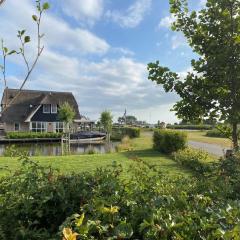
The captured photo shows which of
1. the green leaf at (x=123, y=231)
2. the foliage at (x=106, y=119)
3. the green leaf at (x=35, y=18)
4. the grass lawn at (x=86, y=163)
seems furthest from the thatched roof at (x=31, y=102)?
the green leaf at (x=123, y=231)

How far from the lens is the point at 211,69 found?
634 cm

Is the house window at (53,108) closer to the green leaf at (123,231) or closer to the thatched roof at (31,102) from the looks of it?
the thatched roof at (31,102)

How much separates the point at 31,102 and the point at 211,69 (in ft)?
184

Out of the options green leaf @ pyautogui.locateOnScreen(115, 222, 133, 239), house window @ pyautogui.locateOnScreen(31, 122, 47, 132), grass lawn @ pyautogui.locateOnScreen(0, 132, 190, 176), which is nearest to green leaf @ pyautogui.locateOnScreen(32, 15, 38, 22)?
green leaf @ pyautogui.locateOnScreen(115, 222, 133, 239)

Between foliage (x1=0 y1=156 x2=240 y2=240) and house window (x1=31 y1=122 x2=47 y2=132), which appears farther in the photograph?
house window (x1=31 y1=122 x2=47 y2=132)

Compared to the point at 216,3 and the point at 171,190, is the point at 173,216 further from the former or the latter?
the point at 216,3

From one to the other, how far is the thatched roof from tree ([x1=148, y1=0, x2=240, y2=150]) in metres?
51.7

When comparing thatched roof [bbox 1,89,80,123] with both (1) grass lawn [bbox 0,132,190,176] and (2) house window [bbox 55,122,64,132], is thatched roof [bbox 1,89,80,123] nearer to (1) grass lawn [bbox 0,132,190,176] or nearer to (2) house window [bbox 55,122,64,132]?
(2) house window [bbox 55,122,64,132]

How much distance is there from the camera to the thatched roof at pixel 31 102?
5728 centimetres

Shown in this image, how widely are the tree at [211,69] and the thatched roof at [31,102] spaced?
51.7 meters

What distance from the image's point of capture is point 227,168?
4793 mm

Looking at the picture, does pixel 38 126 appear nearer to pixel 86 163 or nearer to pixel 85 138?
pixel 85 138

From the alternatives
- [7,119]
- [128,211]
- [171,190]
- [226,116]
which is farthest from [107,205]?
[7,119]

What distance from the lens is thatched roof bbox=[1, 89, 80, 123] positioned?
2255 inches
